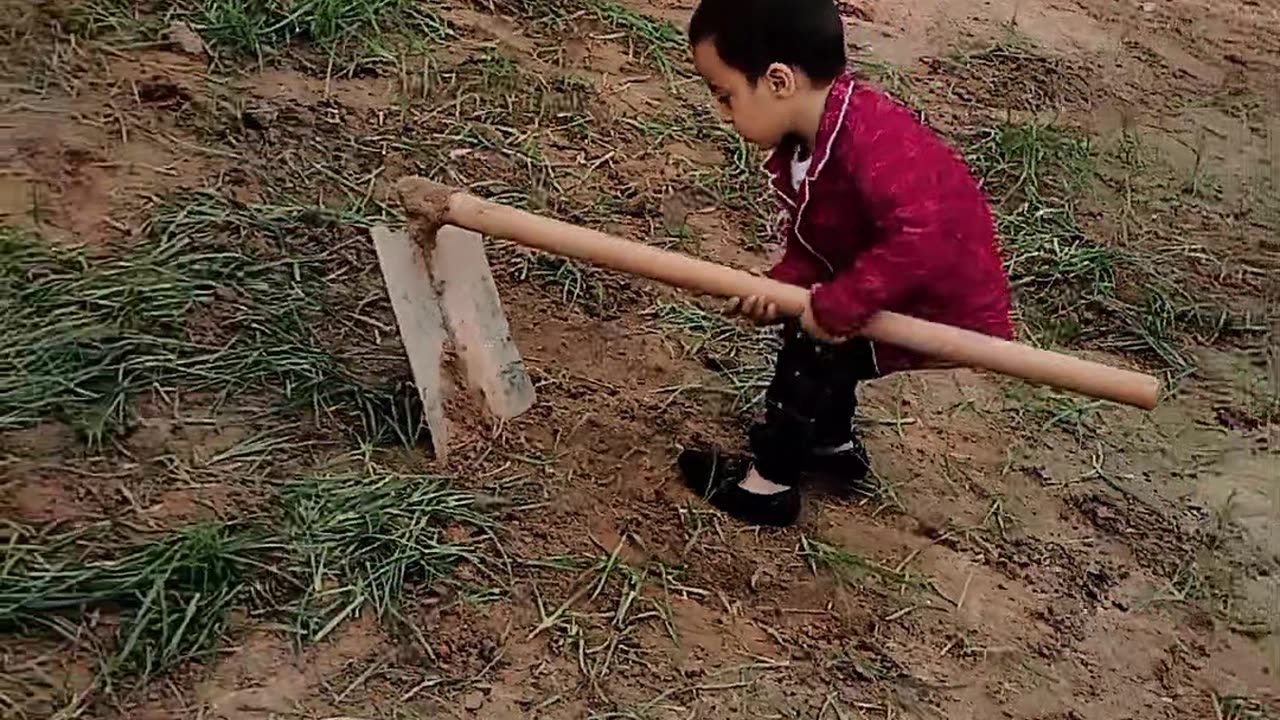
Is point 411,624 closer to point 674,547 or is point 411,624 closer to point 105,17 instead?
point 674,547

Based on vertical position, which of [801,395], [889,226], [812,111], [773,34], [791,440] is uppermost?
[773,34]

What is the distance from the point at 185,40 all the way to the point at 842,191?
6.92ft

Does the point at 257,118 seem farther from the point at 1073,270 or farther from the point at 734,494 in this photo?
the point at 1073,270

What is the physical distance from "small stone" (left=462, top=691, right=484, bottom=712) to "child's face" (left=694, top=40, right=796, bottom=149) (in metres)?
1.04

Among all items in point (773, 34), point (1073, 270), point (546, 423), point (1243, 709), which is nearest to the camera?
point (773, 34)

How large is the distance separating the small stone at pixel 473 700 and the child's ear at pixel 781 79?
1.11m

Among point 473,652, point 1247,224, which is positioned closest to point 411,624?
point 473,652

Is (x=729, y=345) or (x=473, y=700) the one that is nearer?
(x=473, y=700)

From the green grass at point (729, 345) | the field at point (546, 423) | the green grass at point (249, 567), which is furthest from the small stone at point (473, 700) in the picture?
the green grass at point (729, 345)

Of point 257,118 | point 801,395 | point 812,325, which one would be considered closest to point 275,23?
point 257,118

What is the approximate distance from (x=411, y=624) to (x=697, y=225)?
5.18ft

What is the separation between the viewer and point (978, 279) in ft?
8.61

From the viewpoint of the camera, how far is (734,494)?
296 cm

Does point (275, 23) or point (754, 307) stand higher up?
point (754, 307)
